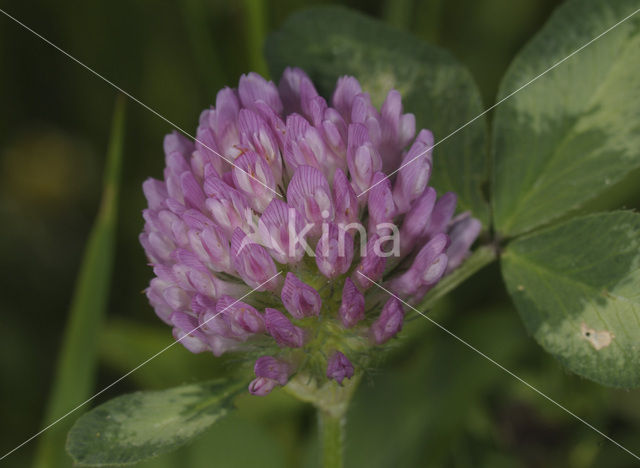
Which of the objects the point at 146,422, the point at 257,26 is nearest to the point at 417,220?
the point at 146,422

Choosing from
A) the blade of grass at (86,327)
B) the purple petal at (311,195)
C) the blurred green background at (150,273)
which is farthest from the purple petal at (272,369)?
the blade of grass at (86,327)

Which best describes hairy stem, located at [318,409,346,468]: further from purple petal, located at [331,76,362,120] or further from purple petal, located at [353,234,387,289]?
purple petal, located at [331,76,362,120]

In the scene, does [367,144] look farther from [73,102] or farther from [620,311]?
[73,102]

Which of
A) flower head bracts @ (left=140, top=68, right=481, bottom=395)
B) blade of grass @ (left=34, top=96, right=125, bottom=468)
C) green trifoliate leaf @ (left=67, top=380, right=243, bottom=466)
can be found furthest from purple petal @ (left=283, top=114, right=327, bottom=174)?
blade of grass @ (left=34, top=96, right=125, bottom=468)

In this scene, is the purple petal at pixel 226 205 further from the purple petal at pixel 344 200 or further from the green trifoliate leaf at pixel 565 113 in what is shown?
the green trifoliate leaf at pixel 565 113

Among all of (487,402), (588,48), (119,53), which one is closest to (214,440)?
(487,402)
